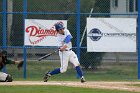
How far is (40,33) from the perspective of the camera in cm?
2041

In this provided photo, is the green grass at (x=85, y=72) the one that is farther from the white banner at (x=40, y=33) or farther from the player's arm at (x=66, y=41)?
the player's arm at (x=66, y=41)

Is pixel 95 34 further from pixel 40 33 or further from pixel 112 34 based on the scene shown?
pixel 40 33

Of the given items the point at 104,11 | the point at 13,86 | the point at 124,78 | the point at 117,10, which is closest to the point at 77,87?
the point at 13,86

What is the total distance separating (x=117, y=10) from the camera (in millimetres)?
Answer: 23250

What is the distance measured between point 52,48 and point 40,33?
73 cm

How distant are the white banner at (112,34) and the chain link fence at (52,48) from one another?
306mm

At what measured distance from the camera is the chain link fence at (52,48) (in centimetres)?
2070

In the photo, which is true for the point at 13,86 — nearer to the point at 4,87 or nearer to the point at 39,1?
the point at 4,87

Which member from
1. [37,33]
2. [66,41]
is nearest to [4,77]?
[66,41]

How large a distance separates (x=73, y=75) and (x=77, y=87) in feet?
19.4

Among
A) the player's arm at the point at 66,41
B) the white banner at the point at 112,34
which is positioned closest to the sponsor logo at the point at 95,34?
the white banner at the point at 112,34

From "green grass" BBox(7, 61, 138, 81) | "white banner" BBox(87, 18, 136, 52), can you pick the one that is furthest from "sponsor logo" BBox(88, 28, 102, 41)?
"green grass" BBox(7, 61, 138, 81)

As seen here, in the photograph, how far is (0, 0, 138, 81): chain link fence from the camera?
2070cm

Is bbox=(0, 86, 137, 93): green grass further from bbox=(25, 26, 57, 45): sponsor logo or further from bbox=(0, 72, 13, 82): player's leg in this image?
bbox=(25, 26, 57, 45): sponsor logo
